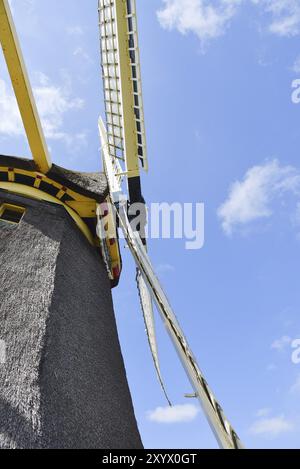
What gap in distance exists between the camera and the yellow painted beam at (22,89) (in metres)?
4.98

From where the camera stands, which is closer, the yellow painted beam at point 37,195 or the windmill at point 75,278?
the windmill at point 75,278

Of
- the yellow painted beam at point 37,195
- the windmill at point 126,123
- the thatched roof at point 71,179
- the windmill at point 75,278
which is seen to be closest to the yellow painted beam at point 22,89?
the windmill at point 75,278

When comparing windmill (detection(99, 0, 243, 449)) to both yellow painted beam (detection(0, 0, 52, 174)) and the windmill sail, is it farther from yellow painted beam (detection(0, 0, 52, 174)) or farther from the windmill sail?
yellow painted beam (detection(0, 0, 52, 174))

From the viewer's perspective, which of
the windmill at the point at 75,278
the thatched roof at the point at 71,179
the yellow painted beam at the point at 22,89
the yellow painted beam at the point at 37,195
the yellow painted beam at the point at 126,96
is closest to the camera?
the windmill at the point at 75,278

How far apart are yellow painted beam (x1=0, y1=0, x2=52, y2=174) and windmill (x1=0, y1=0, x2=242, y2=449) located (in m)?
0.01

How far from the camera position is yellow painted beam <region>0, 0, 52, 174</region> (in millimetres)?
4977

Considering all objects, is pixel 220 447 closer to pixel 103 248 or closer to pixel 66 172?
pixel 103 248

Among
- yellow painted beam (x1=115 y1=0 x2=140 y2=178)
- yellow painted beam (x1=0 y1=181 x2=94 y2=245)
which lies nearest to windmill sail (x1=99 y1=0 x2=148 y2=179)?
yellow painted beam (x1=115 y1=0 x2=140 y2=178)

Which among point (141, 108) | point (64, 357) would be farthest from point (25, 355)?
point (141, 108)

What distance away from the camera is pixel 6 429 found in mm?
2473

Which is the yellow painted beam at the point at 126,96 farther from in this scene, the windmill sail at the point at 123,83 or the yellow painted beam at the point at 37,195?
the yellow painted beam at the point at 37,195

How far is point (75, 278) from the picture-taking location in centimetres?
460

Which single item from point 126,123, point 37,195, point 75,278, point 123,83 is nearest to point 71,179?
point 37,195

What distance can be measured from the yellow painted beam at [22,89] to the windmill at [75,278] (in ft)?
0.05
